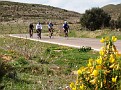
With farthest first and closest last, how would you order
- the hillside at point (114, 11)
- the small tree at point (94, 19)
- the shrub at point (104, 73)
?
1. the hillside at point (114, 11)
2. the small tree at point (94, 19)
3. the shrub at point (104, 73)

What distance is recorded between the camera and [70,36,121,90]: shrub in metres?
4.38

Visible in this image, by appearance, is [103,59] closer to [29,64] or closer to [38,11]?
[29,64]

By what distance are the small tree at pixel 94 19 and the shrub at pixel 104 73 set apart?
48.8m

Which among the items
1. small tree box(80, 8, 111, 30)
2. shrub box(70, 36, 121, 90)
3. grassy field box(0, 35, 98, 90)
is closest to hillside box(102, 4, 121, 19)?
small tree box(80, 8, 111, 30)

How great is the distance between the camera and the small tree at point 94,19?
5394cm

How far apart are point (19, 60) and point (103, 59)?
421 inches

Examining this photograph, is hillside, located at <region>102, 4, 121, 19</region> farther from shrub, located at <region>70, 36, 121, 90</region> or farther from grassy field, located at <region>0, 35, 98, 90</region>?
shrub, located at <region>70, 36, 121, 90</region>

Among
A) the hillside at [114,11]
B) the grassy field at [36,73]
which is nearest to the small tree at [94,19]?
the hillside at [114,11]

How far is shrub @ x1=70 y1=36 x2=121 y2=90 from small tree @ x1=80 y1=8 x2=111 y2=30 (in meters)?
48.8

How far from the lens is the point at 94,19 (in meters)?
54.6

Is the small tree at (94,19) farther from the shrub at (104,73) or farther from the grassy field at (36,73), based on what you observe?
the shrub at (104,73)

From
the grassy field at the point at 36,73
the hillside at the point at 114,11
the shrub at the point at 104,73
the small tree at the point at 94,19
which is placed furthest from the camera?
the hillside at the point at 114,11

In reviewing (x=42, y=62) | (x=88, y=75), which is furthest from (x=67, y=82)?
(x=88, y=75)

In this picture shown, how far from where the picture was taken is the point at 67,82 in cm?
1150
